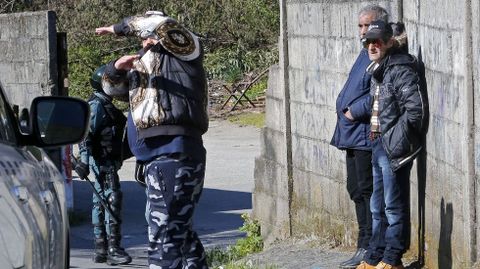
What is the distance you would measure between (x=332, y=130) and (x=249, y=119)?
13843 millimetres

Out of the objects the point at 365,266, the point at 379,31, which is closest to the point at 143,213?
the point at 365,266

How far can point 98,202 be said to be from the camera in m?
11.2

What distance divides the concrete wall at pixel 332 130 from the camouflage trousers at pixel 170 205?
5.34ft

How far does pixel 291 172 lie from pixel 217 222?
272 centimetres

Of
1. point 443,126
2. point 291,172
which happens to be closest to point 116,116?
point 291,172

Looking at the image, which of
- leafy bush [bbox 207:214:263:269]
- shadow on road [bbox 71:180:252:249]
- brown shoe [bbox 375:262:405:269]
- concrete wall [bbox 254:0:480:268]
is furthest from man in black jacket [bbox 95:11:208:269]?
shadow on road [bbox 71:180:252:249]

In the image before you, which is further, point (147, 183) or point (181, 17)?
point (181, 17)

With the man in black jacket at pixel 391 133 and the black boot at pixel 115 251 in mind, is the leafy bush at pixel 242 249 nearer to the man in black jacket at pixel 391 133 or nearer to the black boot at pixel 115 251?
the black boot at pixel 115 251

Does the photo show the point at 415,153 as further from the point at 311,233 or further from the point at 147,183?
the point at 311,233

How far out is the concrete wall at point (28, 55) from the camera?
13.5 meters

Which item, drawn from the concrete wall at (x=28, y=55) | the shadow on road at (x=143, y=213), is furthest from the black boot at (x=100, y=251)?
the concrete wall at (x=28, y=55)

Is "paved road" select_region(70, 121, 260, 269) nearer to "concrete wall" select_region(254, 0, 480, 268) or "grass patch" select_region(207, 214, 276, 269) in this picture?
"grass patch" select_region(207, 214, 276, 269)

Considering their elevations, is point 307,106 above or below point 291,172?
above

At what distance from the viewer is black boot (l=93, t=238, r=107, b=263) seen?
1112 centimetres
